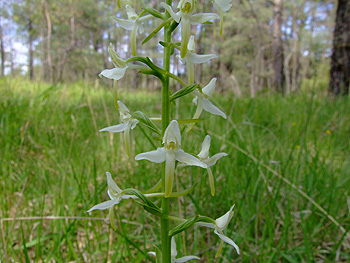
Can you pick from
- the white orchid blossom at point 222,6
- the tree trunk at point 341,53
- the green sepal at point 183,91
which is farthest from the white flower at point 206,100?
the tree trunk at point 341,53

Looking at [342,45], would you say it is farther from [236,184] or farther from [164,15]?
[164,15]

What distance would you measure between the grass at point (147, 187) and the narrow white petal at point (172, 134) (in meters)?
0.40

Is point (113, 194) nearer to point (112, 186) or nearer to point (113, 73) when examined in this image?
point (112, 186)

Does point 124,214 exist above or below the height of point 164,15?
below

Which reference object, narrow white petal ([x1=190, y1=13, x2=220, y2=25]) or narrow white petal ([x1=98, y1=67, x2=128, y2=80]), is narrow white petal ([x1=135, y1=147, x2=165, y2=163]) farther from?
narrow white petal ([x1=190, y1=13, x2=220, y2=25])

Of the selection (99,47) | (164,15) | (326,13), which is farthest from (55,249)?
(99,47)

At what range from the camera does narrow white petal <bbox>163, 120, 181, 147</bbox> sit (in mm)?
814

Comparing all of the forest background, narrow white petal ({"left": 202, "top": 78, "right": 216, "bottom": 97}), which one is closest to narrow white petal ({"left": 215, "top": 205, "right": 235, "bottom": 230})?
the forest background

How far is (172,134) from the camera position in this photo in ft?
2.73

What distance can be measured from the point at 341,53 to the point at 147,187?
5470 mm

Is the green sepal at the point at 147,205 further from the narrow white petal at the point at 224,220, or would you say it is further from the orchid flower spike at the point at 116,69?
the orchid flower spike at the point at 116,69

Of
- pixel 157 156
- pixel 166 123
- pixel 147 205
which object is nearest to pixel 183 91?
pixel 166 123

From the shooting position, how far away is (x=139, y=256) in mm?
1031

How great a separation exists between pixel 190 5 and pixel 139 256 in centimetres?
86
